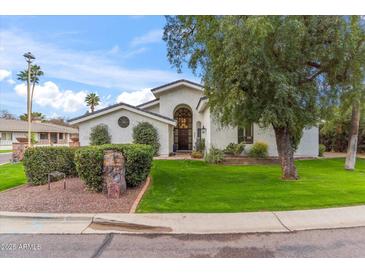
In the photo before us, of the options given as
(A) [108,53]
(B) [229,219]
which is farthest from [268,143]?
(B) [229,219]

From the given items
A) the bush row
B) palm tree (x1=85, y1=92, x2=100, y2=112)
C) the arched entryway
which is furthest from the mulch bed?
palm tree (x1=85, y1=92, x2=100, y2=112)

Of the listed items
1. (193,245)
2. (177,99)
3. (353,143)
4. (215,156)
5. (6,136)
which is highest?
(177,99)

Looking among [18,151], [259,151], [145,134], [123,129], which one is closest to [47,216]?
[259,151]

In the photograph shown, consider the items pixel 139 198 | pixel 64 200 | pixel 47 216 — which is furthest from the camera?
pixel 139 198

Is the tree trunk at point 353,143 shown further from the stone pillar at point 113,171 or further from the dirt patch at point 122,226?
the dirt patch at point 122,226

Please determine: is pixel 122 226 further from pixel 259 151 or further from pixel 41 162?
pixel 259 151

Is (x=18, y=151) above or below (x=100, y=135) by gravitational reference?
below

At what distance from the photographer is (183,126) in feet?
73.3

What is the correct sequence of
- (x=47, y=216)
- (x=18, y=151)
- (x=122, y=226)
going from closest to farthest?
(x=122, y=226) < (x=47, y=216) < (x=18, y=151)

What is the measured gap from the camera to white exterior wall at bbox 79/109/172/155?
18922 millimetres

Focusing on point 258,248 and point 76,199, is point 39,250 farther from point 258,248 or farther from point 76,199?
point 258,248

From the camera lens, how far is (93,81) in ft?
66.0

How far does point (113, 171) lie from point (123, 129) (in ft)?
40.0

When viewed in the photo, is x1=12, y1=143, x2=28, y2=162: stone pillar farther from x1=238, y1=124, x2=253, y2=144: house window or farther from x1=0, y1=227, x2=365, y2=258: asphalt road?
x1=0, y1=227, x2=365, y2=258: asphalt road
